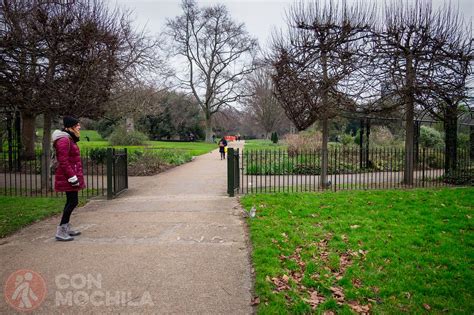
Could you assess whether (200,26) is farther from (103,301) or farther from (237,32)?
(103,301)

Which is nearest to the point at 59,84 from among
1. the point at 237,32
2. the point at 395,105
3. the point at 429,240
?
the point at 429,240

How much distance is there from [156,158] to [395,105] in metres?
11.0

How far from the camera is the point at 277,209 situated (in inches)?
284

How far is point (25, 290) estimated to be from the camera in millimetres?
3729

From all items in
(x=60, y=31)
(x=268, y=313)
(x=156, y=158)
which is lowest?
(x=268, y=313)

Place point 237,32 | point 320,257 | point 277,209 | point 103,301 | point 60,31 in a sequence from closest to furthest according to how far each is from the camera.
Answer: point 103,301
point 320,257
point 277,209
point 60,31
point 237,32

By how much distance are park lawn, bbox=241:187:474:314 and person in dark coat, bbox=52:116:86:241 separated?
305 cm

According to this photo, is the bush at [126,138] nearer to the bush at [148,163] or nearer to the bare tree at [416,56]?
the bush at [148,163]

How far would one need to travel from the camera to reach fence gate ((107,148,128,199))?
877 centimetres

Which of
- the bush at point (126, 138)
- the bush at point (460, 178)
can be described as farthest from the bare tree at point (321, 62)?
the bush at point (126, 138)

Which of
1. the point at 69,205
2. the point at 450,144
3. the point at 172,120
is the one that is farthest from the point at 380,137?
the point at 172,120

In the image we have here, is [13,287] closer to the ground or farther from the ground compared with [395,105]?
closer to the ground

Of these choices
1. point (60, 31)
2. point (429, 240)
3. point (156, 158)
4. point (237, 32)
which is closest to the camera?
point (429, 240)

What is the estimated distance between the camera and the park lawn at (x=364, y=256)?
354 cm
